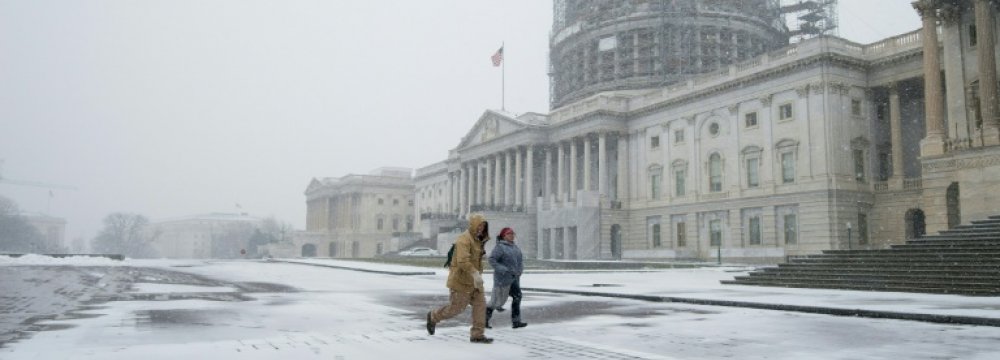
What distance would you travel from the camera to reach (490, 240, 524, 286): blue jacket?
12.2 metres

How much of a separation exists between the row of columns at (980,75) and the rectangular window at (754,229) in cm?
2073

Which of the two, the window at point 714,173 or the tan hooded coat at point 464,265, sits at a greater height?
the window at point 714,173

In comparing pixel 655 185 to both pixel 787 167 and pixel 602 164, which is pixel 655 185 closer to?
pixel 602 164

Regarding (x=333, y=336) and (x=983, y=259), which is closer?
(x=333, y=336)

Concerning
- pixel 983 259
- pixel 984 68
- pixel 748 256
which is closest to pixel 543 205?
pixel 748 256

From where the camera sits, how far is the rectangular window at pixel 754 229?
173ft

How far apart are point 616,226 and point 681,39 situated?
73.6 feet

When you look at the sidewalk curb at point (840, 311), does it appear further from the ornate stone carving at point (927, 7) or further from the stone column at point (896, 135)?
the stone column at point (896, 135)

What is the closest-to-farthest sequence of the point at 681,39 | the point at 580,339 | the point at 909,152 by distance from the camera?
the point at 580,339 < the point at 909,152 < the point at 681,39

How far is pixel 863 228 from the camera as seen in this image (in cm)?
4778

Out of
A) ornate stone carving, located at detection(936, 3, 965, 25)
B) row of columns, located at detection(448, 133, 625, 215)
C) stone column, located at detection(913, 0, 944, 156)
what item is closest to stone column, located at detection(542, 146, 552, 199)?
row of columns, located at detection(448, 133, 625, 215)

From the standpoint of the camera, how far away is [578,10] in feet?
280

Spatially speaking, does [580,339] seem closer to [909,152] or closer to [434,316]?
[434,316]

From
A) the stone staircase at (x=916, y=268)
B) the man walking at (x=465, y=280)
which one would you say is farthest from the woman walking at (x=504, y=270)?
the stone staircase at (x=916, y=268)
